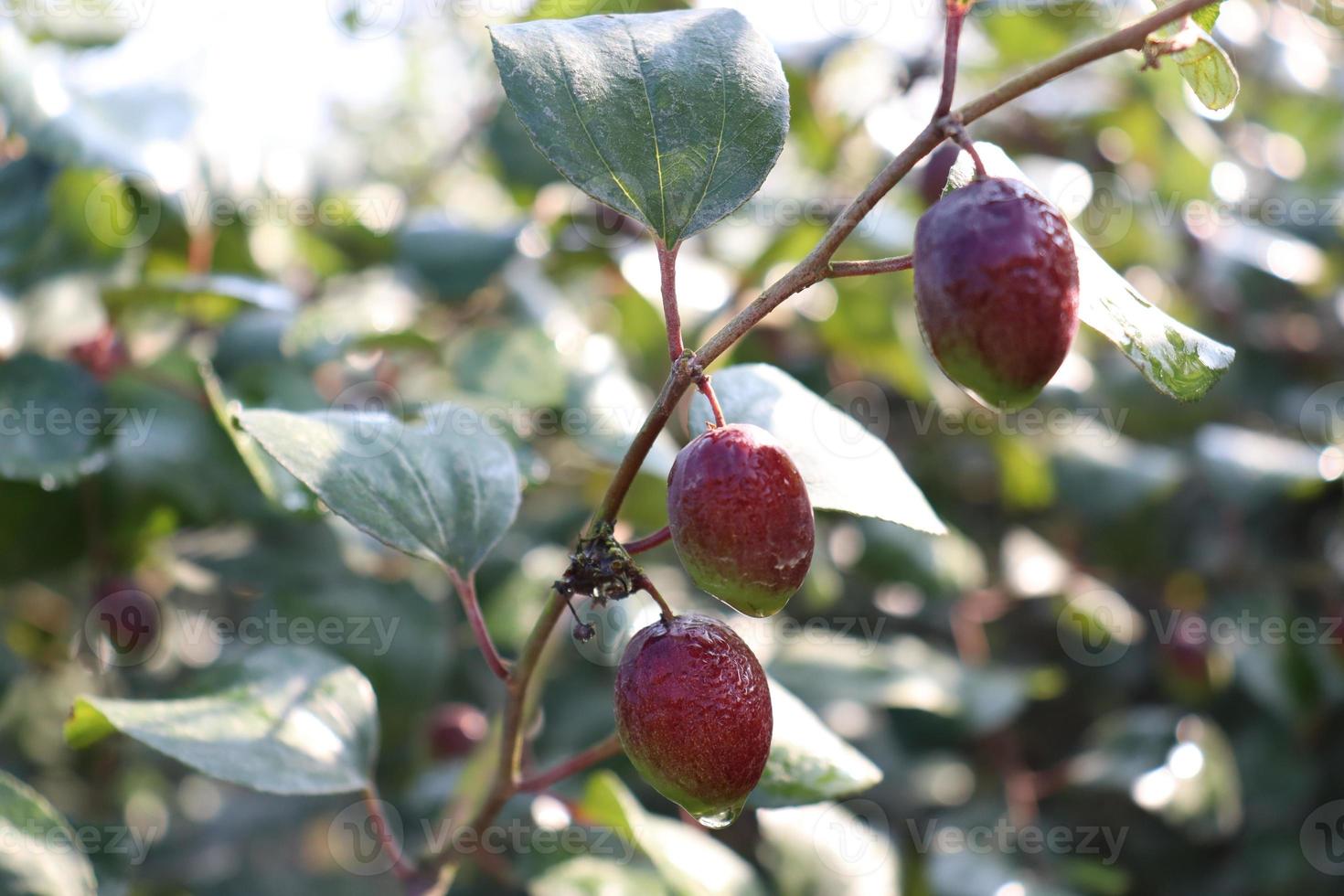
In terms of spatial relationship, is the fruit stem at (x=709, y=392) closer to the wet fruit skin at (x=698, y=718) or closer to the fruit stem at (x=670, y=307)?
the fruit stem at (x=670, y=307)

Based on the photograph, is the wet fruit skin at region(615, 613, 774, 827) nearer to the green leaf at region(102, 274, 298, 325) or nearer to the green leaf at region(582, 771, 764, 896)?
the green leaf at region(582, 771, 764, 896)

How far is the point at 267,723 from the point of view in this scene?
0.86 meters

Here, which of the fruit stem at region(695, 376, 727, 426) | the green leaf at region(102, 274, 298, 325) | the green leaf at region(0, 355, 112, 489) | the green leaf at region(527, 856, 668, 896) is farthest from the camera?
the green leaf at region(102, 274, 298, 325)

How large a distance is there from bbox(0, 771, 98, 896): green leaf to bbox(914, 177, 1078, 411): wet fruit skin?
83 centimetres

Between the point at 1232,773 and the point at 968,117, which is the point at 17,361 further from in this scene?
the point at 1232,773

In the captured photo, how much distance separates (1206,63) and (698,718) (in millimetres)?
490

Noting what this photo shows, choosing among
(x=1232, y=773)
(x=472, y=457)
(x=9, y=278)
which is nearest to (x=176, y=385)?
(x=9, y=278)

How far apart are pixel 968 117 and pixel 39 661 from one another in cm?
159

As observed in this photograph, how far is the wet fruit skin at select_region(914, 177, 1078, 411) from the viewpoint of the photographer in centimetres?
50

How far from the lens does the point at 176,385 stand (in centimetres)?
126

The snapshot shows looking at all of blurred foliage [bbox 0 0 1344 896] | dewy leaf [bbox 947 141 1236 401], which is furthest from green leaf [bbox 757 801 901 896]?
dewy leaf [bbox 947 141 1236 401]

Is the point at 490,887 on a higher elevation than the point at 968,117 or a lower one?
lower

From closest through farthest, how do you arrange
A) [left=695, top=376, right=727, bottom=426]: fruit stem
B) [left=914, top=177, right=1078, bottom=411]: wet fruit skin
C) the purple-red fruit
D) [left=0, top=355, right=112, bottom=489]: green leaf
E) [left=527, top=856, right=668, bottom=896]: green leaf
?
[left=914, top=177, right=1078, bottom=411]: wet fruit skin
[left=695, top=376, right=727, bottom=426]: fruit stem
[left=527, top=856, right=668, bottom=896]: green leaf
[left=0, top=355, right=112, bottom=489]: green leaf
the purple-red fruit

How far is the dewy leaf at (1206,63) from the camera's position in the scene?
0.64 metres
